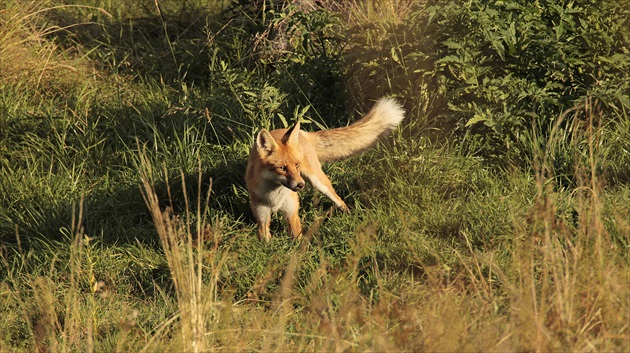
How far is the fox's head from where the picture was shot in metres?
6.12

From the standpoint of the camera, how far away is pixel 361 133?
261 inches

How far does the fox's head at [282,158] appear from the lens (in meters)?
6.12

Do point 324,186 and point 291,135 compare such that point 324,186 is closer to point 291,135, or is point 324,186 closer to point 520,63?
point 291,135

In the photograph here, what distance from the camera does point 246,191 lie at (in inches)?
267

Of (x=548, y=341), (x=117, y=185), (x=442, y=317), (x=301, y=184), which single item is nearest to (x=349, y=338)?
(x=442, y=317)

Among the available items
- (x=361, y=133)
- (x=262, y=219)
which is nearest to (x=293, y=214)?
(x=262, y=219)

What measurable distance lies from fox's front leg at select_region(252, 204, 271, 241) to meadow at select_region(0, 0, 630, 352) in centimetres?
15

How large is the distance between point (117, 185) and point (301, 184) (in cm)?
179

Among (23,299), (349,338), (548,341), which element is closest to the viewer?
(548,341)

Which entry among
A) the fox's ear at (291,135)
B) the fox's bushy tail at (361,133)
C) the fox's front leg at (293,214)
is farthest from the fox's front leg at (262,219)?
the fox's bushy tail at (361,133)

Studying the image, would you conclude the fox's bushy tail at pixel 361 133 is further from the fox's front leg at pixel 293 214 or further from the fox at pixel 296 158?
the fox's front leg at pixel 293 214

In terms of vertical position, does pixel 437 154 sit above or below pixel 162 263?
above

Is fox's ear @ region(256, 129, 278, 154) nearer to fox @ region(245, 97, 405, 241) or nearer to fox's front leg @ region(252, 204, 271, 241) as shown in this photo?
fox @ region(245, 97, 405, 241)

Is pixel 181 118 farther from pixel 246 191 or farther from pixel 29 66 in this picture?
pixel 29 66
